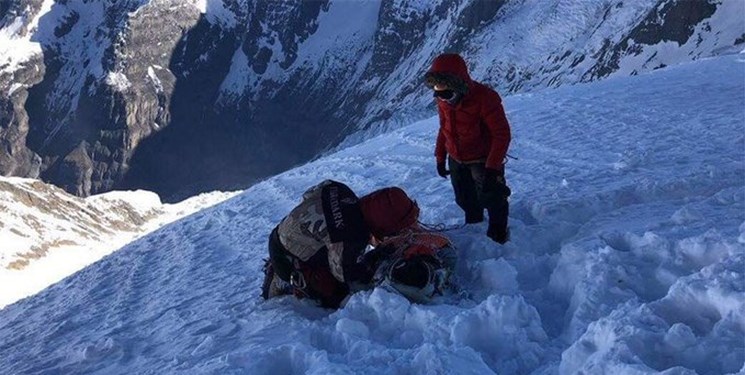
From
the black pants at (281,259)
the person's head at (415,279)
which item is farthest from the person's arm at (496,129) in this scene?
the black pants at (281,259)

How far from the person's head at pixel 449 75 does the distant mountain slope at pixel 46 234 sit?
136m

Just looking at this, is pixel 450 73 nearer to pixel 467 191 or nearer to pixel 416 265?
pixel 467 191

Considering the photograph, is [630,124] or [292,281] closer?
[292,281]

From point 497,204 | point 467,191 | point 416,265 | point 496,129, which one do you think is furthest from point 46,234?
point 416,265

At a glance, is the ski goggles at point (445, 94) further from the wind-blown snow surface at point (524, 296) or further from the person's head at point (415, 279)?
the person's head at point (415, 279)

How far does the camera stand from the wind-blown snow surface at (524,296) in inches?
206

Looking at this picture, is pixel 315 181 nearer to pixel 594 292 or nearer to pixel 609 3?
pixel 594 292

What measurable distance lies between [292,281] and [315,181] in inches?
437

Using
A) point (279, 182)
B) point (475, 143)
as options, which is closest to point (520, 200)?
point (475, 143)

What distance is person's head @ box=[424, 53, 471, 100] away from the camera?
7.22 metres

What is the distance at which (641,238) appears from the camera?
6645 mm

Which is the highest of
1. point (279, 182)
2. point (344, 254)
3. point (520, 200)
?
point (344, 254)

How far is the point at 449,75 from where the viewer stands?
23.7 feet

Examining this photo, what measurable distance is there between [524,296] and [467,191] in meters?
2.21
